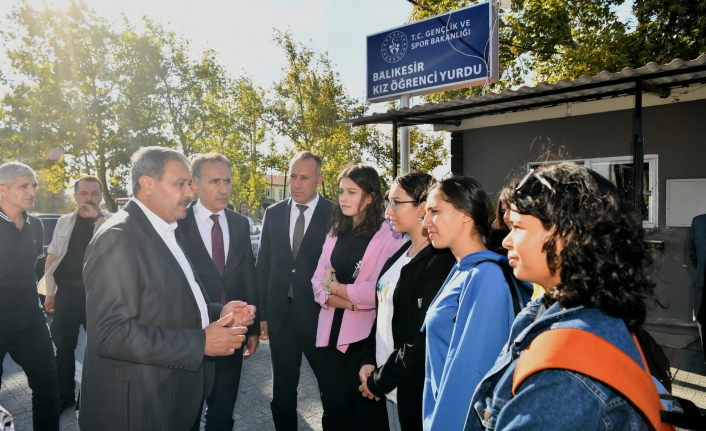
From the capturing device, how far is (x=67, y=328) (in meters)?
4.46

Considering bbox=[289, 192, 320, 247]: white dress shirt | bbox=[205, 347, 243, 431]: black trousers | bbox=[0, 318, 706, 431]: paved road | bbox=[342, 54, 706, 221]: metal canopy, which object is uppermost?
bbox=[342, 54, 706, 221]: metal canopy

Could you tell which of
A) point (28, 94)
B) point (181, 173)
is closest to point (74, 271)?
point (181, 173)

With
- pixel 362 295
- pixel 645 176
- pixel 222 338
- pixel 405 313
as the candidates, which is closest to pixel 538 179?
pixel 405 313

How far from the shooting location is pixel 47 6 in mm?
26094

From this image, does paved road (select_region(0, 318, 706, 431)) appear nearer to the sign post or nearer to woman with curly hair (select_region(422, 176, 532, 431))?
woman with curly hair (select_region(422, 176, 532, 431))

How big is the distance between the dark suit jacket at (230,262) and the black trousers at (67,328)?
188 cm

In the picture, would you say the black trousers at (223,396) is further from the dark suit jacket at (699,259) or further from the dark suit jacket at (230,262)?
the dark suit jacket at (699,259)

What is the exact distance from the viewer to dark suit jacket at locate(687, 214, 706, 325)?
4.16 m

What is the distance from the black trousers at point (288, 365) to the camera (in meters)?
3.54

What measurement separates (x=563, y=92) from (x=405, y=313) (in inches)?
196

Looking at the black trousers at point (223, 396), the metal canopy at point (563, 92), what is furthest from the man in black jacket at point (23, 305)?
the metal canopy at point (563, 92)

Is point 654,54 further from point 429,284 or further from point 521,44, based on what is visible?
point 429,284

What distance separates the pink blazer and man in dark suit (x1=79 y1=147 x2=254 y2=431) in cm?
89

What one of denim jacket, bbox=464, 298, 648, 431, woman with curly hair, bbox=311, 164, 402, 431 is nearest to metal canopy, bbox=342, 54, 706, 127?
woman with curly hair, bbox=311, 164, 402, 431
